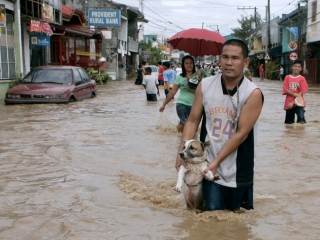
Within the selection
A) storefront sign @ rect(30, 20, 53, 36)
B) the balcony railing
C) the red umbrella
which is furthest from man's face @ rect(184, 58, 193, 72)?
the balcony railing

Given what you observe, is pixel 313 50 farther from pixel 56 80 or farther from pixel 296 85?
pixel 296 85

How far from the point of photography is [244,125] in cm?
367

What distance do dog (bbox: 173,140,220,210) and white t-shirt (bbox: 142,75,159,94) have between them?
13.8m

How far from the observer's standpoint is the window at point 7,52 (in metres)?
19.0

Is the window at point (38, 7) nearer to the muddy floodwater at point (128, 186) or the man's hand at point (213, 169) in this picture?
the muddy floodwater at point (128, 186)

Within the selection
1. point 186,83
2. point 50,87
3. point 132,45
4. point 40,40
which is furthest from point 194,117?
point 132,45

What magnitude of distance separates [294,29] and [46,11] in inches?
848

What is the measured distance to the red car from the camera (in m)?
15.4

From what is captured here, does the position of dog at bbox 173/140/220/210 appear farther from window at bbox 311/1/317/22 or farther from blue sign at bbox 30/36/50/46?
window at bbox 311/1/317/22

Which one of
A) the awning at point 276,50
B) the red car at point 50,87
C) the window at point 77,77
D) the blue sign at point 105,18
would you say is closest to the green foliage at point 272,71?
the awning at point 276,50

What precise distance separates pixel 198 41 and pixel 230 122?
16.3ft

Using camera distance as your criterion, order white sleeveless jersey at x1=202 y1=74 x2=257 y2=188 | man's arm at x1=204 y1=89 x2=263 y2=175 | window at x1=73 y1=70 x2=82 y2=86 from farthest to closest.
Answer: window at x1=73 y1=70 x2=82 y2=86, white sleeveless jersey at x1=202 y1=74 x2=257 y2=188, man's arm at x1=204 y1=89 x2=263 y2=175

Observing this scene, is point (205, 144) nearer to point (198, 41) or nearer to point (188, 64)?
point (188, 64)

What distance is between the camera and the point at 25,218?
477cm
